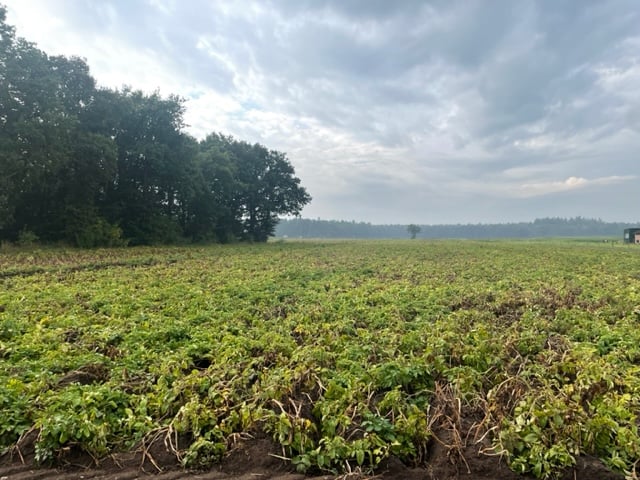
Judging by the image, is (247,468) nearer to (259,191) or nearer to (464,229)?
(259,191)

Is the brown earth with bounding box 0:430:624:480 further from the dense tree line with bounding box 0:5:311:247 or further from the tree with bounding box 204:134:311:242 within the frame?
the tree with bounding box 204:134:311:242

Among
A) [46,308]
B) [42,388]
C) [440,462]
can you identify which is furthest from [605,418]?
[46,308]

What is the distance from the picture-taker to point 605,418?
3.49 meters

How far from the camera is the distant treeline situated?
16462 centimetres

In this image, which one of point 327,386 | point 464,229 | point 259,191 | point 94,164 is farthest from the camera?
point 464,229

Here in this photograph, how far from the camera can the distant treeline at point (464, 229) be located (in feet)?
540

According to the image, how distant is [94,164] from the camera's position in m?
28.5

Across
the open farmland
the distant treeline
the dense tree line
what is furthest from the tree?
the distant treeline

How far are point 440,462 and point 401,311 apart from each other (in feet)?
17.0

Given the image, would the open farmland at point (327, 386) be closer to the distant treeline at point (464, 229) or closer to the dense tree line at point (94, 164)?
the dense tree line at point (94, 164)

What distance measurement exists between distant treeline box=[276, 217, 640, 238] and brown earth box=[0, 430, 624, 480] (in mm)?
154085

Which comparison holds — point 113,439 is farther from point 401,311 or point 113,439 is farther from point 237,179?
point 237,179

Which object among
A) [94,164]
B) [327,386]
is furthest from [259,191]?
[327,386]

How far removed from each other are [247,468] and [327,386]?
137 centimetres
